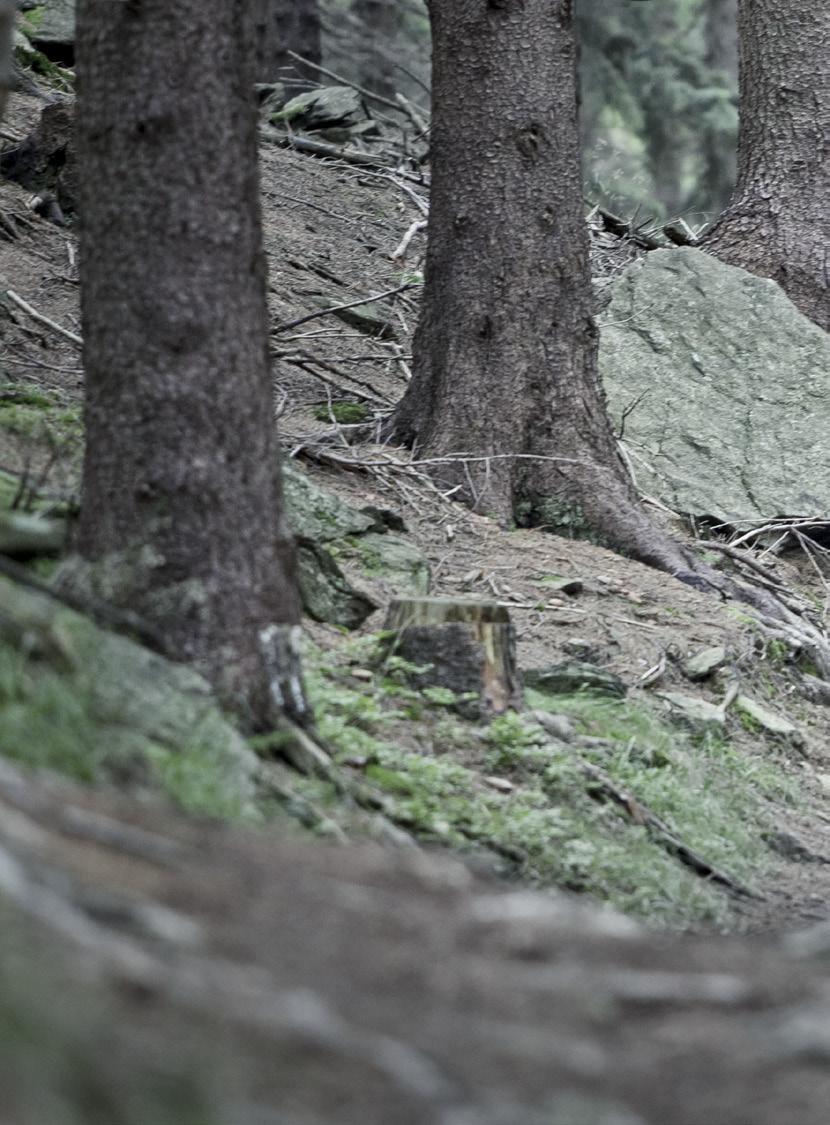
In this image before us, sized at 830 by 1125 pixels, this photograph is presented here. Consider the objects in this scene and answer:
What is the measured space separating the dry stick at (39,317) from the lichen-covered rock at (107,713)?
4.62 metres

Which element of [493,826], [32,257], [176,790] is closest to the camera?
[176,790]

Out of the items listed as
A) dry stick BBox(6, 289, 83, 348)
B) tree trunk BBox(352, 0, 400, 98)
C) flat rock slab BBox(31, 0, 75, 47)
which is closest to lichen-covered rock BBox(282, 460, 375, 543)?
dry stick BBox(6, 289, 83, 348)

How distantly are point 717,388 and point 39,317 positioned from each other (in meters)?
4.56

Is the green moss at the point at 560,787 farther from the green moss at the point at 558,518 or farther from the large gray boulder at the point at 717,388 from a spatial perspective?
the large gray boulder at the point at 717,388

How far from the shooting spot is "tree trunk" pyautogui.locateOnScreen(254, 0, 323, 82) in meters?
17.6

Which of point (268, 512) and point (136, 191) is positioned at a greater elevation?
point (136, 191)

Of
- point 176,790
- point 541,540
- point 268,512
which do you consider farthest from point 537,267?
point 176,790

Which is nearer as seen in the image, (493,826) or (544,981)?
(544,981)

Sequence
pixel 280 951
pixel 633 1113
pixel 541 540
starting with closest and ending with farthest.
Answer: pixel 633 1113
pixel 280 951
pixel 541 540

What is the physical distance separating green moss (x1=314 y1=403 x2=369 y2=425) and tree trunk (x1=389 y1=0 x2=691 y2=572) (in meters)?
0.88

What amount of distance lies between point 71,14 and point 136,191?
37.0 feet

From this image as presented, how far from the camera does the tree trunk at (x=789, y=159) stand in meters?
11.8

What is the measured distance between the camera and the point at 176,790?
12.4 feet

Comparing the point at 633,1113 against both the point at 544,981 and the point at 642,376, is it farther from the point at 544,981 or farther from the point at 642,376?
the point at 642,376
